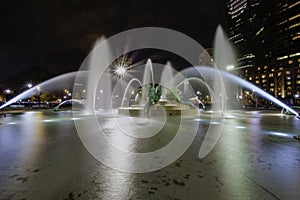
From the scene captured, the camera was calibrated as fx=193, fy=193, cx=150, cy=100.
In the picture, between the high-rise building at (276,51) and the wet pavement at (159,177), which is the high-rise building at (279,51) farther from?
the wet pavement at (159,177)

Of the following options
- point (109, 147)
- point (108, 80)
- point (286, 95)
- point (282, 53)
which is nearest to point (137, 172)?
point (109, 147)

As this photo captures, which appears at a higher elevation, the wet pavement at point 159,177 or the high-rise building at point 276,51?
the high-rise building at point 276,51

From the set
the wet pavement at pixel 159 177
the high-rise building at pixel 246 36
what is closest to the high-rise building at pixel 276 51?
the high-rise building at pixel 246 36

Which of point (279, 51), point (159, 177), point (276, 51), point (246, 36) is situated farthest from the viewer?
point (246, 36)

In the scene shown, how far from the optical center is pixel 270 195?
3.92 metres

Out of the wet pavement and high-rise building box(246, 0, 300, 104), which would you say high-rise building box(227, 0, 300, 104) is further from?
the wet pavement

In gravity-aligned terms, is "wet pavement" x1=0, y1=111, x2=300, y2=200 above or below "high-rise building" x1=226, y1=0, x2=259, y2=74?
below

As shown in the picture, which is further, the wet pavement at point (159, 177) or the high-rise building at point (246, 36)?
the high-rise building at point (246, 36)

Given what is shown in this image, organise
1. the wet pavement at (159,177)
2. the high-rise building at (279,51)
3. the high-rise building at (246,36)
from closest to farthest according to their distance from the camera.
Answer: the wet pavement at (159,177) < the high-rise building at (279,51) < the high-rise building at (246,36)

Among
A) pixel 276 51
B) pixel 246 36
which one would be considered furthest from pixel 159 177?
pixel 246 36

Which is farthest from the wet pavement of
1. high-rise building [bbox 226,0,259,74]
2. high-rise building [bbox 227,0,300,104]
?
high-rise building [bbox 226,0,259,74]

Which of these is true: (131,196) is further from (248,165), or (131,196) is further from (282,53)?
(282,53)

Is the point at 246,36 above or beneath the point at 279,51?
above

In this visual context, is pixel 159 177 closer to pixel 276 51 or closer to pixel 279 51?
pixel 279 51
